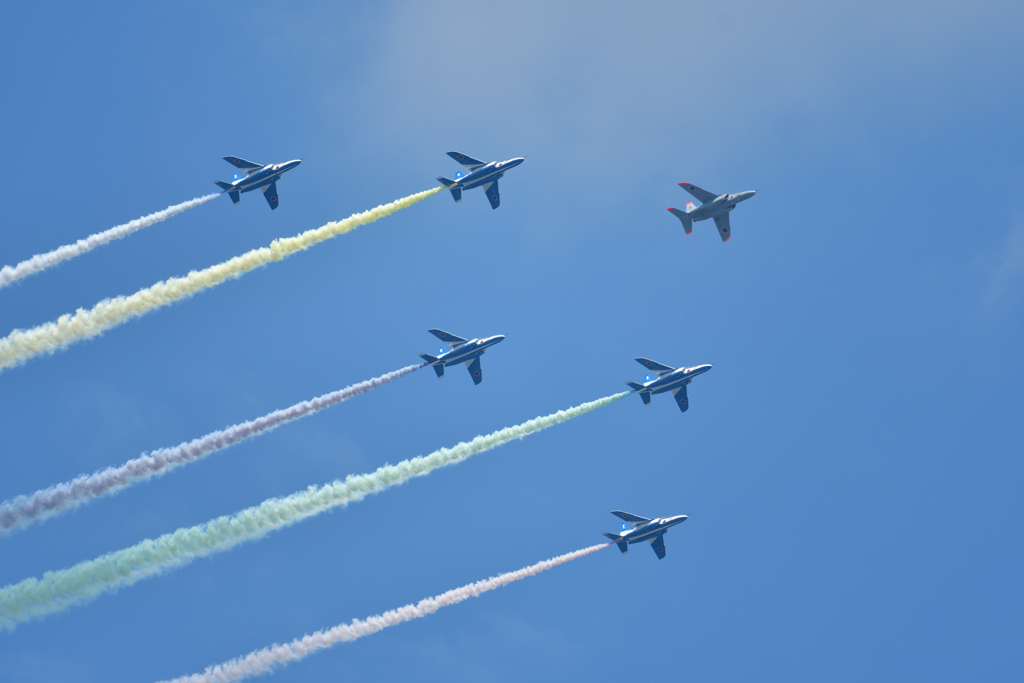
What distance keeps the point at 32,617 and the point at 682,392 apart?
4518 cm

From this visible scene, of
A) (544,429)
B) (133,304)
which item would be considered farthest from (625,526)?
(133,304)

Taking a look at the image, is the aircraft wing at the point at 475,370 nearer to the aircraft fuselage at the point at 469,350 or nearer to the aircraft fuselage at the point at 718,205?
the aircraft fuselage at the point at 469,350

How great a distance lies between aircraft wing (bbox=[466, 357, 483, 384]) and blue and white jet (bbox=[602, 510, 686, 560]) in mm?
12986

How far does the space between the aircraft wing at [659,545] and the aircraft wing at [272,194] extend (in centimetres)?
3471

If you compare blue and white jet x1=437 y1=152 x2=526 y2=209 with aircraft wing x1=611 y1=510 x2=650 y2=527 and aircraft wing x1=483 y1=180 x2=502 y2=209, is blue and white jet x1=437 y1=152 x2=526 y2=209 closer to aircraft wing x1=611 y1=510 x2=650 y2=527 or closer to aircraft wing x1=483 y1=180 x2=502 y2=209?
aircraft wing x1=483 y1=180 x2=502 y2=209

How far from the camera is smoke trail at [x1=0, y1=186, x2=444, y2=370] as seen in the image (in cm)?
6091

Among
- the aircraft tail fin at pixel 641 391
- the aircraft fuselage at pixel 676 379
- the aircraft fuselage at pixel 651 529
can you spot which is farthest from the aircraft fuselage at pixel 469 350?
the aircraft fuselage at pixel 651 529

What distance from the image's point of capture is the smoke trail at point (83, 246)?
62.3 m

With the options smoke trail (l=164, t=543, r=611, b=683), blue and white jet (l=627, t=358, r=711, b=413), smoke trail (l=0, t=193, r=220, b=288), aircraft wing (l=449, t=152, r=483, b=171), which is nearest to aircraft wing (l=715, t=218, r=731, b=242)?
blue and white jet (l=627, t=358, r=711, b=413)

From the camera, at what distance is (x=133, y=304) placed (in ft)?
210

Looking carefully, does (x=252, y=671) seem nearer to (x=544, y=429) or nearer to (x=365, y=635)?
(x=365, y=635)

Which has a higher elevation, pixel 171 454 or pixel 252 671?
pixel 171 454

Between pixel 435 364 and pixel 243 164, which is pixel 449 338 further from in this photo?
pixel 243 164

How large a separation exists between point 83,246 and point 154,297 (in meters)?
5.30
